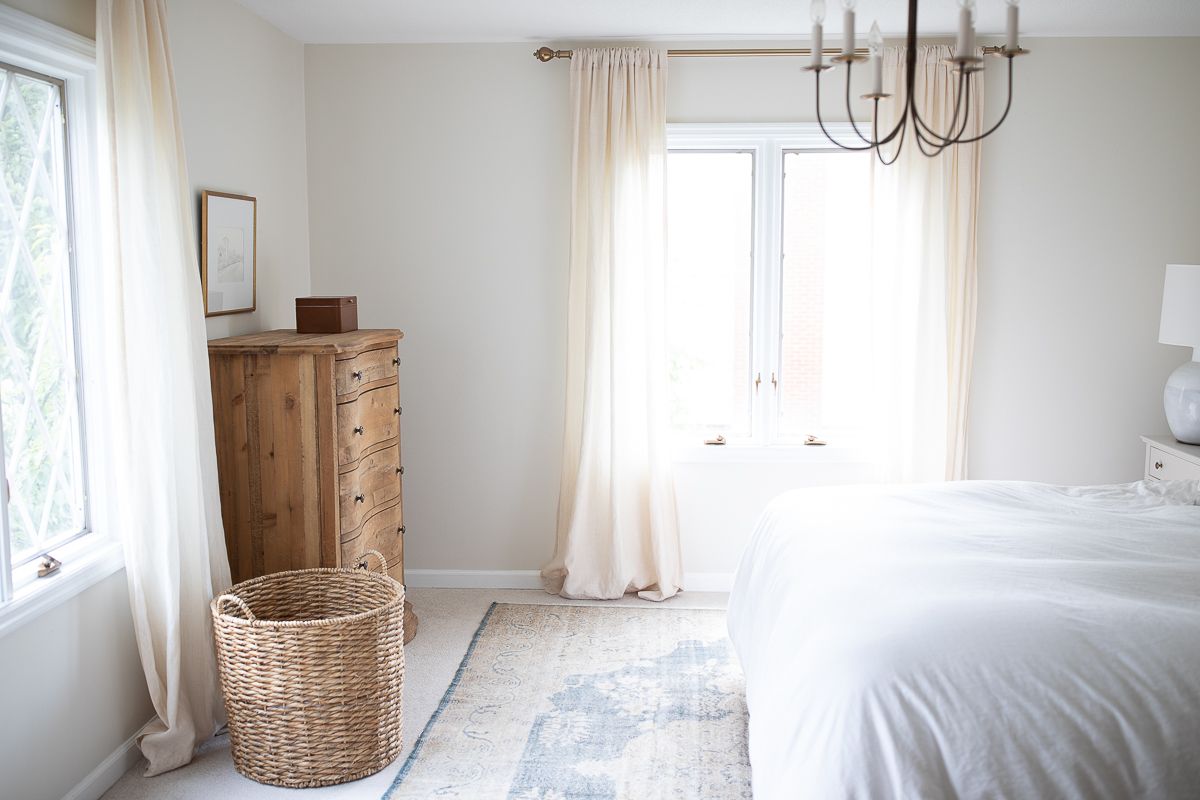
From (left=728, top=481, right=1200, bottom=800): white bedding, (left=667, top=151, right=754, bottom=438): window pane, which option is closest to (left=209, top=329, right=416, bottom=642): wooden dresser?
(left=728, top=481, right=1200, bottom=800): white bedding

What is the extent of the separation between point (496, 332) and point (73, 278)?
2000 mm

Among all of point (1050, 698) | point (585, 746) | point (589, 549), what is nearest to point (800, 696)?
point (1050, 698)

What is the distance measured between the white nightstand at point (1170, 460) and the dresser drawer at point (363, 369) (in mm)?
3044

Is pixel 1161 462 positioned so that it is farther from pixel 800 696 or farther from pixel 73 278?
pixel 73 278

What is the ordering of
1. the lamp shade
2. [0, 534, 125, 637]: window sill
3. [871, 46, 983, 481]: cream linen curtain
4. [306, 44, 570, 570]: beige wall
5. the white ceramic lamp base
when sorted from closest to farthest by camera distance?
[0, 534, 125, 637]: window sill → the lamp shade → the white ceramic lamp base → [871, 46, 983, 481]: cream linen curtain → [306, 44, 570, 570]: beige wall

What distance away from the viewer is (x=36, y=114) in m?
2.69

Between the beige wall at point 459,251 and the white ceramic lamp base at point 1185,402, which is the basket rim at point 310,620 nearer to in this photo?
the beige wall at point 459,251

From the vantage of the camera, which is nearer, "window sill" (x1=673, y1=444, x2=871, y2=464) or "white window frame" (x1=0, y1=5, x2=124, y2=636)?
"white window frame" (x1=0, y1=5, x2=124, y2=636)

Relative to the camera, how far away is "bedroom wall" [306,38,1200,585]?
434 centimetres

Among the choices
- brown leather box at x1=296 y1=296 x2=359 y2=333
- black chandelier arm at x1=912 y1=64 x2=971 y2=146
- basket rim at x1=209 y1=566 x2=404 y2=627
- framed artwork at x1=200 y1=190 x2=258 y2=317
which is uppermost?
black chandelier arm at x1=912 y1=64 x2=971 y2=146

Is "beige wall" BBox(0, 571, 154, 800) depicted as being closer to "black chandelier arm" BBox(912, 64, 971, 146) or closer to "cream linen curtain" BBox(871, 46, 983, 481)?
"black chandelier arm" BBox(912, 64, 971, 146)

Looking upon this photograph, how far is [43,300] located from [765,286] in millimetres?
2912

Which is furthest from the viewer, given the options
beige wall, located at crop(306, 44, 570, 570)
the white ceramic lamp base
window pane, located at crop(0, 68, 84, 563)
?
beige wall, located at crop(306, 44, 570, 570)

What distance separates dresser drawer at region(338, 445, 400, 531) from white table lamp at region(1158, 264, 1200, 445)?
3180 mm
